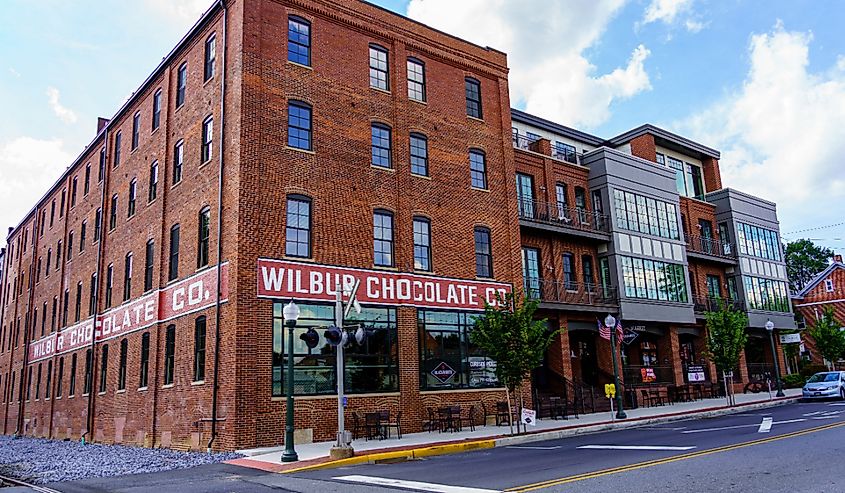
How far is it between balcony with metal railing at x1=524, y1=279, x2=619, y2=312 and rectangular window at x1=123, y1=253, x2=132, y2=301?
16110 millimetres

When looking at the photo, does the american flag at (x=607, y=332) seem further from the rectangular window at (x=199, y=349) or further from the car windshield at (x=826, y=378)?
the rectangular window at (x=199, y=349)

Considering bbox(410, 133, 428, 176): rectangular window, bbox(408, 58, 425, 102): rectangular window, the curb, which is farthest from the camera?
bbox(408, 58, 425, 102): rectangular window

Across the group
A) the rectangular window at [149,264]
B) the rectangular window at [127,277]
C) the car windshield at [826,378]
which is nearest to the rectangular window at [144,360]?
the rectangular window at [149,264]

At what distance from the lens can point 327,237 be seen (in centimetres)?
2086

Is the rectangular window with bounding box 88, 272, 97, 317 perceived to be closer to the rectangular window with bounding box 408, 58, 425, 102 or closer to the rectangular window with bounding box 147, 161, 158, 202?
the rectangular window with bounding box 147, 161, 158, 202

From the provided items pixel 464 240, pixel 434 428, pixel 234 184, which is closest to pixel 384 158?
pixel 464 240

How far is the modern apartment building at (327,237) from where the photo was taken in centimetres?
1961

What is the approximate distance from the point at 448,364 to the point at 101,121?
83.5 ft

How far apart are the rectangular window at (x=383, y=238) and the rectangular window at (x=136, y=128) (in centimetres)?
1290

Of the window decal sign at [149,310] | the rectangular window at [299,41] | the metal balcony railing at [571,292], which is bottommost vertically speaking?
the window decal sign at [149,310]

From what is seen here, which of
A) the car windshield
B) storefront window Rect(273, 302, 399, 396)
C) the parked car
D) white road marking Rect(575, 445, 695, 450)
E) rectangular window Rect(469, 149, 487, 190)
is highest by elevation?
rectangular window Rect(469, 149, 487, 190)

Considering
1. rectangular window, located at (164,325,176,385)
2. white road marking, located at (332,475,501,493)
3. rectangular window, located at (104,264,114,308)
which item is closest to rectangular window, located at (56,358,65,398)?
rectangular window, located at (104,264,114,308)

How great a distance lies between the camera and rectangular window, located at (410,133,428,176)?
79.2 feet

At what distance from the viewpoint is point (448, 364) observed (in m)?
22.9
